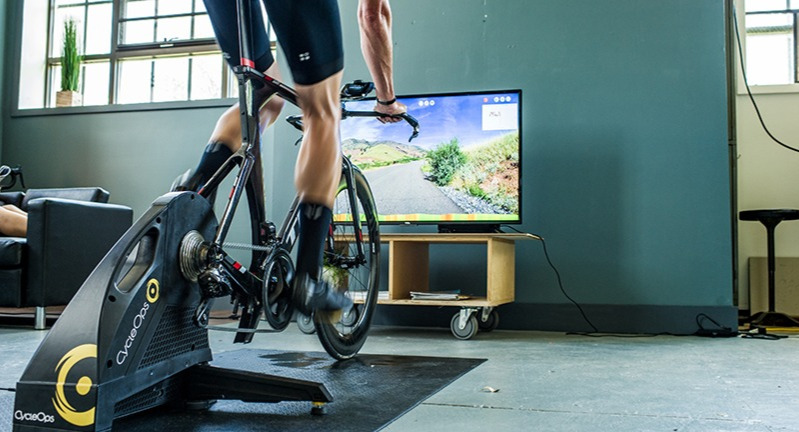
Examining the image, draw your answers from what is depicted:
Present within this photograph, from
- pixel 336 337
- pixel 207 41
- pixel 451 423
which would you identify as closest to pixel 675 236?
pixel 336 337

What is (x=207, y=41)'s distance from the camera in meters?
4.54

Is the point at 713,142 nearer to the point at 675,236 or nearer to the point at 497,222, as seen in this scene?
the point at 675,236

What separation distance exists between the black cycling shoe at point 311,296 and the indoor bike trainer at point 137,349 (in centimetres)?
16

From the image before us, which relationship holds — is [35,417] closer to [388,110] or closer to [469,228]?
[388,110]

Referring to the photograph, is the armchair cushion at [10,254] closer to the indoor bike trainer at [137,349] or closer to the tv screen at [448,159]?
the tv screen at [448,159]

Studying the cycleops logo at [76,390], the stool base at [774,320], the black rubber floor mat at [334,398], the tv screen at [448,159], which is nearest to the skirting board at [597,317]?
the stool base at [774,320]

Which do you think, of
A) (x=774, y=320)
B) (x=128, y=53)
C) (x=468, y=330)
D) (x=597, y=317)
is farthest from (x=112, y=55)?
(x=774, y=320)

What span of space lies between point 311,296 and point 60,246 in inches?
89.5

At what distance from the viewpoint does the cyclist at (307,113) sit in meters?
1.34

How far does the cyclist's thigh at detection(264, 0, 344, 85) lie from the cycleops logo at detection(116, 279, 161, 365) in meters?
0.51

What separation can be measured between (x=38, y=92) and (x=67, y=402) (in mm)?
4514

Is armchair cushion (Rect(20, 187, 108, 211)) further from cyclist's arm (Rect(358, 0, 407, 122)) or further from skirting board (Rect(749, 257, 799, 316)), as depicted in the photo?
skirting board (Rect(749, 257, 799, 316))

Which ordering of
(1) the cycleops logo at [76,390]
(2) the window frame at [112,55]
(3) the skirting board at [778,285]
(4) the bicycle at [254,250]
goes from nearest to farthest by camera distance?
(1) the cycleops logo at [76,390] < (4) the bicycle at [254,250] < (3) the skirting board at [778,285] < (2) the window frame at [112,55]

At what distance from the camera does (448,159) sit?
318cm
